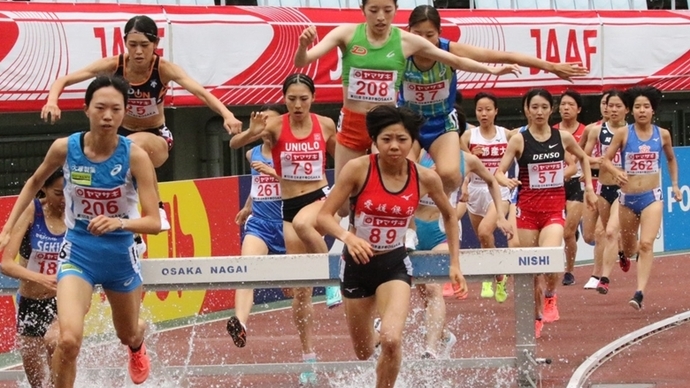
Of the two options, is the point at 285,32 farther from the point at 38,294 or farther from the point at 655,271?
the point at 38,294

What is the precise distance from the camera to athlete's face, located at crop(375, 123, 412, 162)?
9328 millimetres

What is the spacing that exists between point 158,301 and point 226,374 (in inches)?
169

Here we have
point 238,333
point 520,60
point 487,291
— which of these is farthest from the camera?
point 487,291

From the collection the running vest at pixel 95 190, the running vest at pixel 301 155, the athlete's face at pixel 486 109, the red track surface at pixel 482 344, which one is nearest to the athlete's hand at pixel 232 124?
the running vest at pixel 95 190

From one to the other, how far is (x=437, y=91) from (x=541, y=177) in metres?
3.64

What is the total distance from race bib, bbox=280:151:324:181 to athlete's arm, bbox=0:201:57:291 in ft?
9.20

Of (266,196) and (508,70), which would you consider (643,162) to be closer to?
(266,196)

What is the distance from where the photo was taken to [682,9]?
27.1 m

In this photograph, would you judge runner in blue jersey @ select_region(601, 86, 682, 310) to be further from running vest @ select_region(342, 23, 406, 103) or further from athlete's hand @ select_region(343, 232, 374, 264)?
athlete's hand @ select_region(343, 232, 374, 264)

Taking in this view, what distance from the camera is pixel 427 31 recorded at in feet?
35.9

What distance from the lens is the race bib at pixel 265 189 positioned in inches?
538

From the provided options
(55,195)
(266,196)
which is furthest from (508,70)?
(266,196)

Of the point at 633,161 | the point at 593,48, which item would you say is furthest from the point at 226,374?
the point at 593,48

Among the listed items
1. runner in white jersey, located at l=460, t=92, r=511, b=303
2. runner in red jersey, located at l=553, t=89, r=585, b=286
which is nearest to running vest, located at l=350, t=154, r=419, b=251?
runner in white jersey, located at l=460, t=92, r=511, b=303
